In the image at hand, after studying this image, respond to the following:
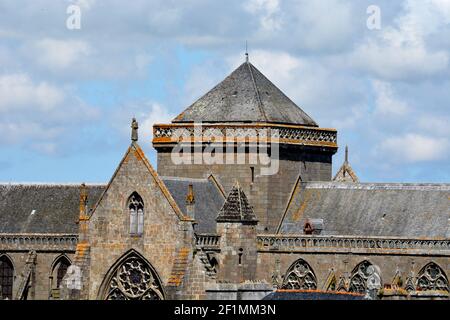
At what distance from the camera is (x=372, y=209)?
97375 millimetres

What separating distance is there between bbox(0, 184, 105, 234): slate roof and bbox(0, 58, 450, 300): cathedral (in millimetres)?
71

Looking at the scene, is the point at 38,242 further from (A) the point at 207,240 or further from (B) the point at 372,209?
(B) the point at 372,209

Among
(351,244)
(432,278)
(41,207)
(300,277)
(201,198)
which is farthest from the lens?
(41,207)

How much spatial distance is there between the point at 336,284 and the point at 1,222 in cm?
1849

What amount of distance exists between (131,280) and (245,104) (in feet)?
40.1

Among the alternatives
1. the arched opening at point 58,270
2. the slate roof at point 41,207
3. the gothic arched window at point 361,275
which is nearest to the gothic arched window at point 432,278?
the gothic arched window at point 361,275

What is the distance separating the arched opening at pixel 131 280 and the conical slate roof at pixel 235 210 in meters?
4.08

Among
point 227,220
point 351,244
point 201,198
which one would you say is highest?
point 201,198

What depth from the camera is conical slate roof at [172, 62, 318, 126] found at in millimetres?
100688

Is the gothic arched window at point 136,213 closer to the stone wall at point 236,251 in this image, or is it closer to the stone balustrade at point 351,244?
the stone wall at point 236,251

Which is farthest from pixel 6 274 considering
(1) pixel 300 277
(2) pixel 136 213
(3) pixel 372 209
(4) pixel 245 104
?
(3) pixel 372 209

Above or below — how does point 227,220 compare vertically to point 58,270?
above

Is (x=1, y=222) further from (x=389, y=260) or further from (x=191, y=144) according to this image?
(x=389, y=260)
